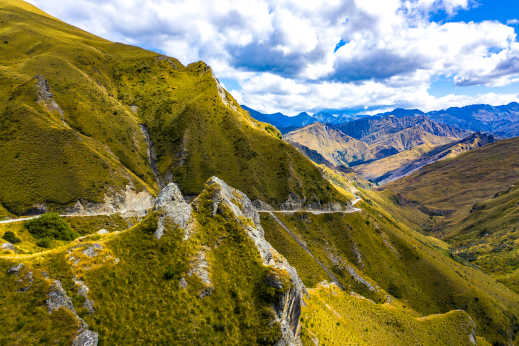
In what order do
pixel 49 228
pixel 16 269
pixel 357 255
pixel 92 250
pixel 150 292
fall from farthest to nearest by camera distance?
1. pixel 357 255
2. pixel 49 228
3. pixel 150 292
4. pixel 92 250
5. pixel 16 269

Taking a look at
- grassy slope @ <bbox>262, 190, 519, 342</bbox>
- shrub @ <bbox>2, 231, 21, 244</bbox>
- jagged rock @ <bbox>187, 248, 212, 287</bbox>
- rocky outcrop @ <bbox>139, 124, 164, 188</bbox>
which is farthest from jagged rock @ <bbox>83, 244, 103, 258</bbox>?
rocky outcrop @ <bbox>139, 124, 164, 188</bbox>

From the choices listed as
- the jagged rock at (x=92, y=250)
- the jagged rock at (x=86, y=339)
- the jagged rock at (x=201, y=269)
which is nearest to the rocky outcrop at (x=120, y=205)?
the jagged rock at (x=92, y=250)

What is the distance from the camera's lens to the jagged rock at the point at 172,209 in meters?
33.8

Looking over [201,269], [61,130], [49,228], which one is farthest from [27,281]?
[61,130]

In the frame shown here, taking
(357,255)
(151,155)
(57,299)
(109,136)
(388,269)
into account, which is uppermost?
(109,136)

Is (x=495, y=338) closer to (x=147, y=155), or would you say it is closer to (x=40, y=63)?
(x=147, y=155)

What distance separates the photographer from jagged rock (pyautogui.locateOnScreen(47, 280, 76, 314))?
75.3 feet

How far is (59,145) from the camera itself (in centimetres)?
9825

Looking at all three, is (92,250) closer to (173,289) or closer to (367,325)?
(173,289)

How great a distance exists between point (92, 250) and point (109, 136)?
118 m

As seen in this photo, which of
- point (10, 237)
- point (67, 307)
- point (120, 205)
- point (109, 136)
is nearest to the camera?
point (67, 307)

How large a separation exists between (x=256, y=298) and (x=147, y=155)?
132 m

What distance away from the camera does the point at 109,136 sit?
128 metres

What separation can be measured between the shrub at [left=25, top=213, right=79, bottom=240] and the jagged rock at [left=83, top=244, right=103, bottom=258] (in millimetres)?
43229
